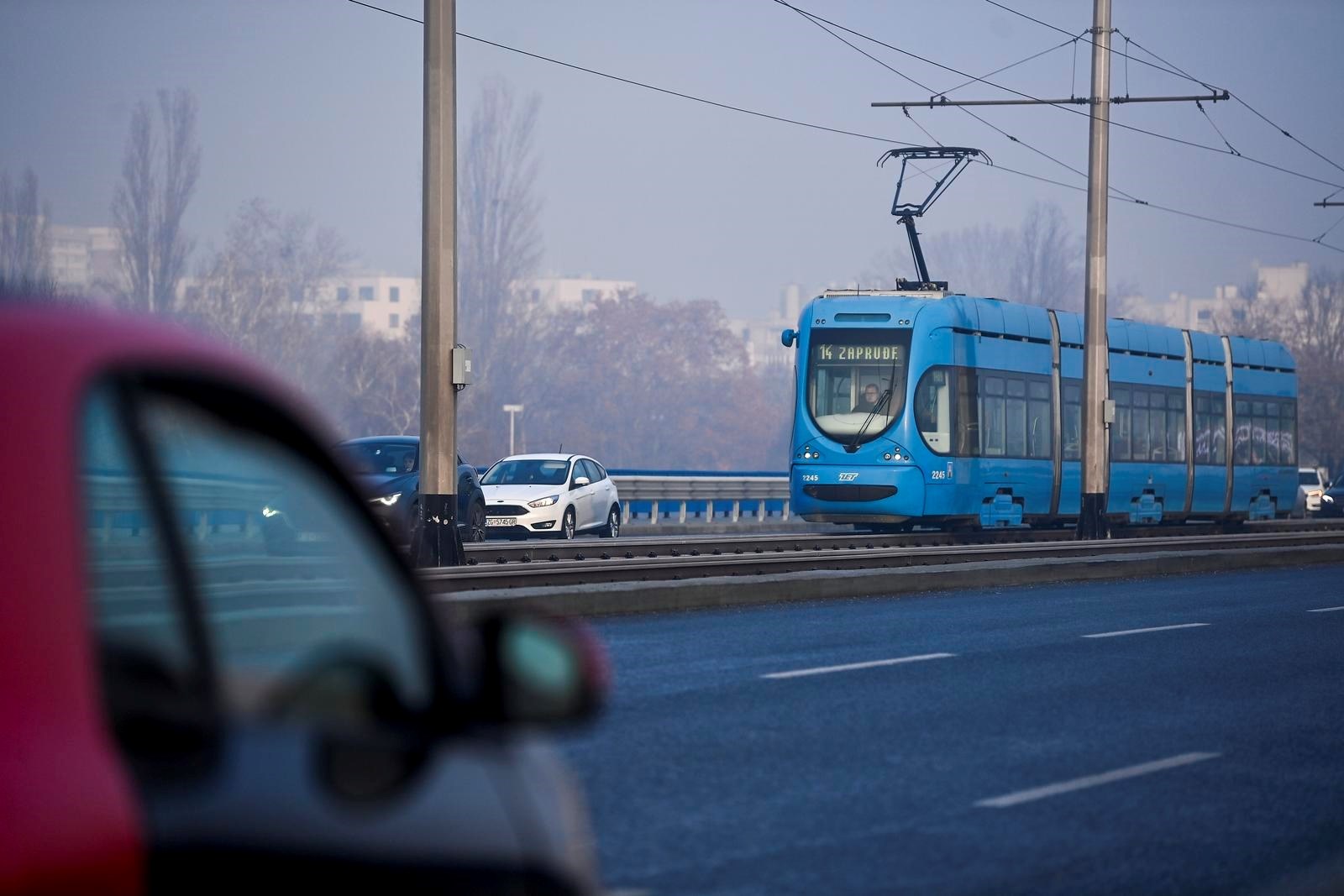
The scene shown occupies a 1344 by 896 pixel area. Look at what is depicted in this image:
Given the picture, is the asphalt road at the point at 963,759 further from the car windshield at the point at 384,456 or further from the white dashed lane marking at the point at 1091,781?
the car windshield at the point at 384,456

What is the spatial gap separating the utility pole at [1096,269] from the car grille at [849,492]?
3333 mm

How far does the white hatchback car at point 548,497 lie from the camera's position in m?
30.8

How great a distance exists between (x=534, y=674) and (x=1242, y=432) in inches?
1483

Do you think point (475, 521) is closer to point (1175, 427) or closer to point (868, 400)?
point (868, 400)

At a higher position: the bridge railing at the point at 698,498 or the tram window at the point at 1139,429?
the tram window at the point at 1139,429

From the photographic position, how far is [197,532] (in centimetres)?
269

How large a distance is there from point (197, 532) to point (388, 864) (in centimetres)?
73

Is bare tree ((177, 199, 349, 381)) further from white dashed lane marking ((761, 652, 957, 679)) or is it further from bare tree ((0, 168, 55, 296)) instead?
white dashed lane marking ((761, 652, 957, 679))

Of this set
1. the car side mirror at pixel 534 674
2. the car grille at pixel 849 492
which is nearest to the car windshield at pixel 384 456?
the car grille at pixel 849 492

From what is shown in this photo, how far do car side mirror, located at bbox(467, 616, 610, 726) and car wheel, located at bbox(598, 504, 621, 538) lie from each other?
98.9 feet

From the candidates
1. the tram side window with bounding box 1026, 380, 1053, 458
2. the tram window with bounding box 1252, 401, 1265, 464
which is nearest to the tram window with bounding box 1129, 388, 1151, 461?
the tram side window with bounding box 1026, 380, 1053, 458

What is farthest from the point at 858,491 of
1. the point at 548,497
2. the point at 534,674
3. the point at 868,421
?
the point at 534,674

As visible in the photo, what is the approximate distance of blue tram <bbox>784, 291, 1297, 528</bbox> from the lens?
28.8 meters

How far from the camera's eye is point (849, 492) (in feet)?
94.9
